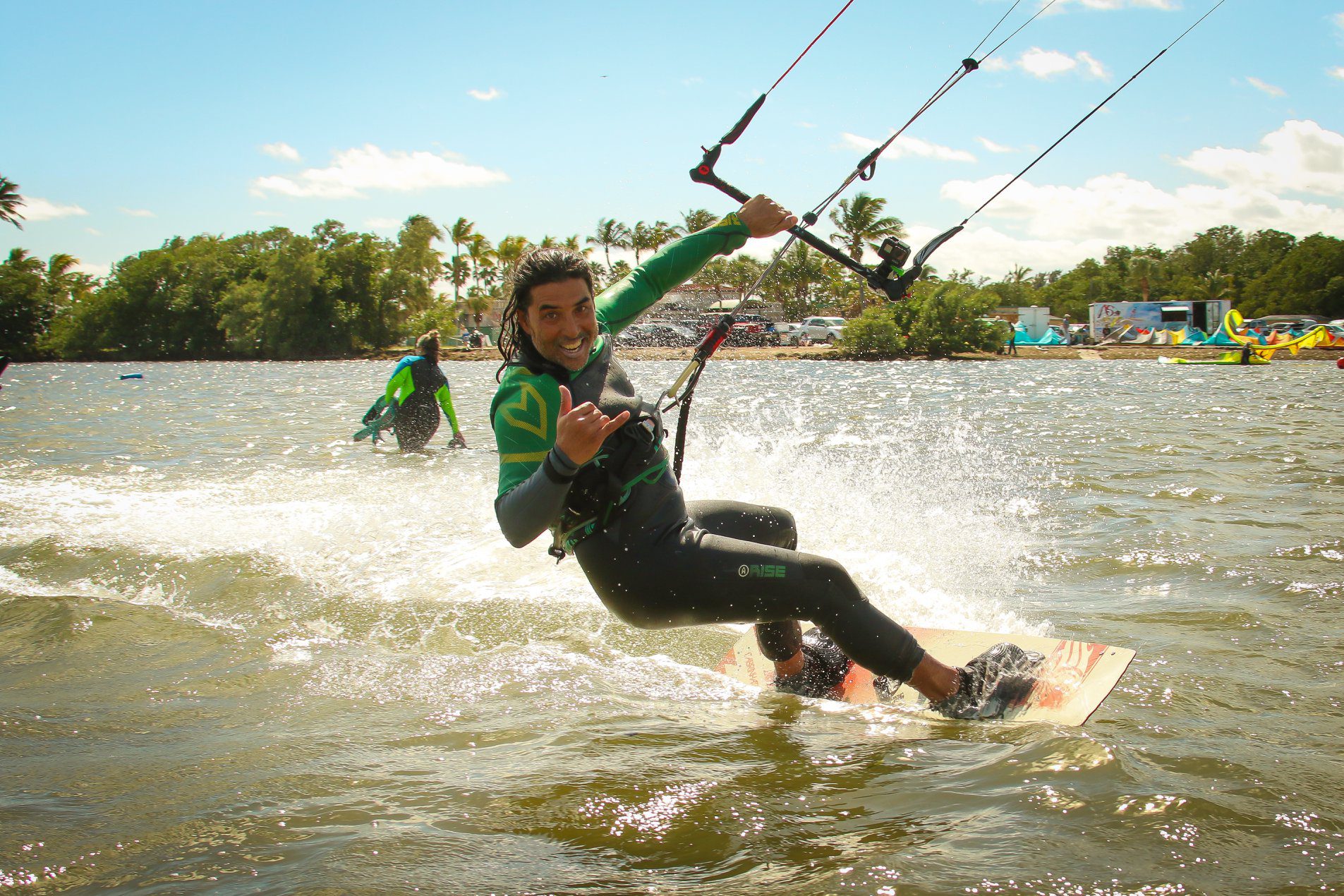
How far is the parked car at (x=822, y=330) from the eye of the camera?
62406 millimetres

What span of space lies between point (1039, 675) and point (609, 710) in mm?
1571

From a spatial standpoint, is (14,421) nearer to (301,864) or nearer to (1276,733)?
(301,864)

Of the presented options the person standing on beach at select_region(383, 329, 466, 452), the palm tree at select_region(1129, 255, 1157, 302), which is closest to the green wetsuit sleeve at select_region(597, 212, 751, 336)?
the person standing on beach at select_region(383, 329, 466, 452)

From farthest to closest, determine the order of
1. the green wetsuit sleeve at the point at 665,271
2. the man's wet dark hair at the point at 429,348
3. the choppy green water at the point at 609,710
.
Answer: the man's wet dark hair at the point at 429,348, the green wetsuit sleeve at the point at 665,271, the choppy green water at the point at 609,710

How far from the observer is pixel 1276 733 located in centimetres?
309

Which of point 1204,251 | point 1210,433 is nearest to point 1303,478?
point 1210,433

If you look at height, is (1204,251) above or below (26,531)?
above

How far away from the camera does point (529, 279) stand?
9.95 ft

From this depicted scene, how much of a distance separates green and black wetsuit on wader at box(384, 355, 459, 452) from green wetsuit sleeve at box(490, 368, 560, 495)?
979 centimetres

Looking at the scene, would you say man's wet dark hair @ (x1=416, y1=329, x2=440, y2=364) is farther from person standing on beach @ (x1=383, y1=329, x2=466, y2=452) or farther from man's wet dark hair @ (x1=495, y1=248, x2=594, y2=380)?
man's wet dark hair @ (x1=495, y1=248, x2=594, y2=380)

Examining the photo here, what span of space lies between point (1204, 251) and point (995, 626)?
371 ft

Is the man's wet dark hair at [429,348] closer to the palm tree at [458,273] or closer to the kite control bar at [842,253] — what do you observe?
the kite control bar at [842,253]

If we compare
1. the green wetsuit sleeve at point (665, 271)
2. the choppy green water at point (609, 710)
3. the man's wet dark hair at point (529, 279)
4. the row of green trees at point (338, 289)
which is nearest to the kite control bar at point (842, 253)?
the green wetsuit sleeve at point (665, 271)

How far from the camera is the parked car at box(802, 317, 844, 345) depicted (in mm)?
62406
